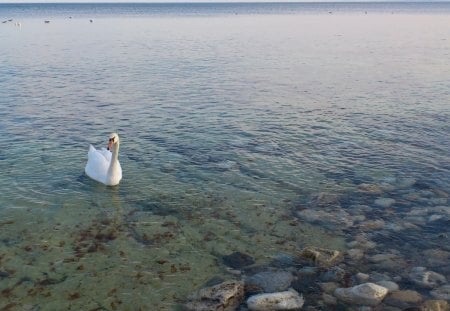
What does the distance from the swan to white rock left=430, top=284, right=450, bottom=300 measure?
964cm

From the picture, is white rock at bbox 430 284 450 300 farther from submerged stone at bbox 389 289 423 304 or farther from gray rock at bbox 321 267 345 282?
gray rock at bbox 321 267 345 282

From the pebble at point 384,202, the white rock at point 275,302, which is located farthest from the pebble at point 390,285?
the pebble at point 384,202

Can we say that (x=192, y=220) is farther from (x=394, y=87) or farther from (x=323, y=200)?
(x=394, y=87)

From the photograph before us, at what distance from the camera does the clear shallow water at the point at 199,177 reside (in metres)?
10.5

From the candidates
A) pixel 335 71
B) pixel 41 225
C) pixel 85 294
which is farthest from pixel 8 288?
pixel 335 71

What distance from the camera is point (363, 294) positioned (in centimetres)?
926

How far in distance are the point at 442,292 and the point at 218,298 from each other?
15.1ft

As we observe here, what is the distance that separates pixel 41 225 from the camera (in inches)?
481

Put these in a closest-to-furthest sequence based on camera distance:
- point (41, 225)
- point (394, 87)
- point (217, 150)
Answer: point (41, 225) < point (217, 150) < point (394, 87)

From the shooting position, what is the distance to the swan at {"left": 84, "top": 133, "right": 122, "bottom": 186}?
14.6 m

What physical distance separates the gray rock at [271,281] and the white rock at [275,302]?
38cm

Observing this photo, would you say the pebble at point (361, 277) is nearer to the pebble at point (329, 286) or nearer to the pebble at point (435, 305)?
the pebble at point (329, 286)

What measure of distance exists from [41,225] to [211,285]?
5291 mm

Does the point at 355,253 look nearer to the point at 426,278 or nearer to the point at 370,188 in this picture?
the point at 426,278
